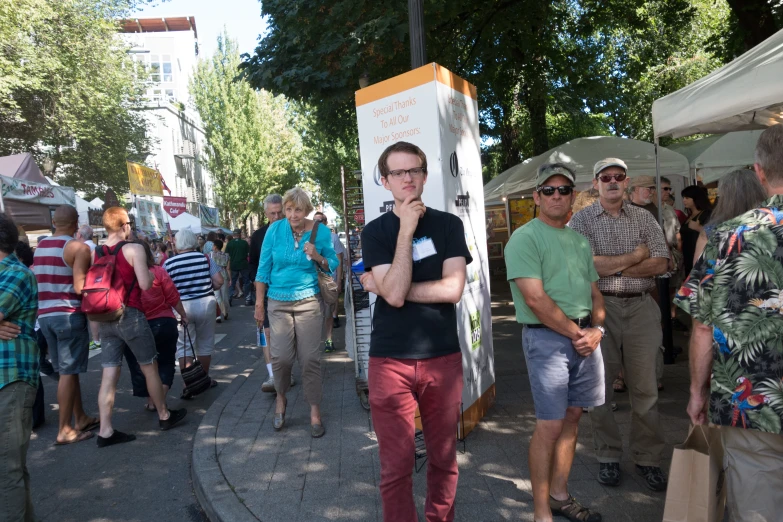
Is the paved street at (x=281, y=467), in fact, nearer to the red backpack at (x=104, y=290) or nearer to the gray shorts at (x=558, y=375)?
the gray shorts at (x=558, y=375)

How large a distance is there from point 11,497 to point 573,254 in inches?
126

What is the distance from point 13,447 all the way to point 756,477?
3.39m

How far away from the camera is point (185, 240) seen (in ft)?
21.8

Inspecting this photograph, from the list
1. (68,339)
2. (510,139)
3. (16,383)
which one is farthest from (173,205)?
(16,383)

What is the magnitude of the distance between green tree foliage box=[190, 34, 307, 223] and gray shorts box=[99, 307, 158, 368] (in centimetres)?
3960

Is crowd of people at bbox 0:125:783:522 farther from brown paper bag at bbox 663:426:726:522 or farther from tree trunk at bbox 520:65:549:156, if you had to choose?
tree trunk at bbox 520:65:549:156

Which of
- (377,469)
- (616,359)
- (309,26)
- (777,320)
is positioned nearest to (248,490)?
(377,469)

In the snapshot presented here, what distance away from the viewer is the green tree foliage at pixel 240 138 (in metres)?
45.5

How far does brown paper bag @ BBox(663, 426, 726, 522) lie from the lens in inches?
80.8

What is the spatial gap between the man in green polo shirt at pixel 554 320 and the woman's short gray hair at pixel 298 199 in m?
2.26

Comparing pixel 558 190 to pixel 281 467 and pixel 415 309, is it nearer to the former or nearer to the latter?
pixel 415 309

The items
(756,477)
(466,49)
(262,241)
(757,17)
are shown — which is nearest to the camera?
(756,477)

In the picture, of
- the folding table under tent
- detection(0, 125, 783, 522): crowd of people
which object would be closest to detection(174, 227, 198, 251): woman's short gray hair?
detection(0, 125, 783, 522): crowd of people

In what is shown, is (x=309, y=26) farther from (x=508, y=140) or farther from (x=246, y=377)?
(x=508, y=140)
